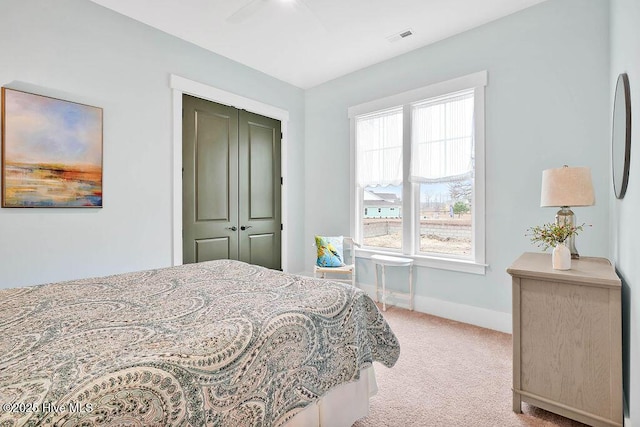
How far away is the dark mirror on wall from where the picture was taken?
1588mm

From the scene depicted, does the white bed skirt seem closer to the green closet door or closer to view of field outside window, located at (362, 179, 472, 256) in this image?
view of field outside window, located at (362, 179, 472, 256)

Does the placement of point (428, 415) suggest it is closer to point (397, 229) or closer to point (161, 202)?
point (397, 229)

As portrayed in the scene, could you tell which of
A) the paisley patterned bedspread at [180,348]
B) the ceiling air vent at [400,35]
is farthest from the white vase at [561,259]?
the ceiling air vent at [400,35]

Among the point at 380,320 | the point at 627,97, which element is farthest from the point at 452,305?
the point at 627,97

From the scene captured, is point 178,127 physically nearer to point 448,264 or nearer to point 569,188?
point 448,264

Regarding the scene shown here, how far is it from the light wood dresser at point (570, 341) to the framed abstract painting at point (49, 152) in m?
3.30

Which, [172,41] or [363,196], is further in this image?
[363,196]

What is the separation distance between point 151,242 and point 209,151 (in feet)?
3.90

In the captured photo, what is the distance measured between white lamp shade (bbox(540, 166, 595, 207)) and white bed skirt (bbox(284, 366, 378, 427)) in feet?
4.87

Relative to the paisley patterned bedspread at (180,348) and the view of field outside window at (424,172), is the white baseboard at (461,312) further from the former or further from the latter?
the paisley patterned bedspread at (180,348)

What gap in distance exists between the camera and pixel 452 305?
327cm

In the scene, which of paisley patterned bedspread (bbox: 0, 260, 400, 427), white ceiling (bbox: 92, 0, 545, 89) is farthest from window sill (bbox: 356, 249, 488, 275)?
white ceiling (bbox: 92, 0, 545, 89)

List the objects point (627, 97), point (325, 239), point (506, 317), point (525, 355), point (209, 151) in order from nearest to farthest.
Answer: point (627, 97) → point (525, 355) → point (506, 317) → point (209, 151) → point (325, 239)

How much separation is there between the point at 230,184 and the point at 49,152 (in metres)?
1.70
